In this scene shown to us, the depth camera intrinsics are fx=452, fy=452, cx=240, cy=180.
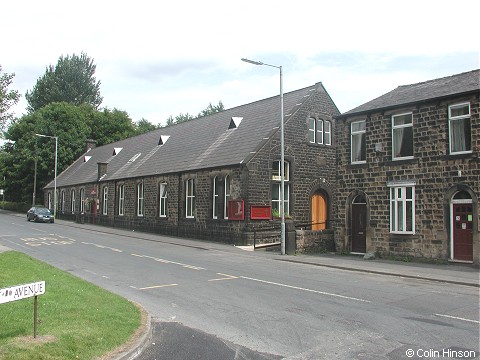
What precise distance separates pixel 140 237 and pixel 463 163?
20.2 meters

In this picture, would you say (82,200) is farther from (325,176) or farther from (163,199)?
(325,176)

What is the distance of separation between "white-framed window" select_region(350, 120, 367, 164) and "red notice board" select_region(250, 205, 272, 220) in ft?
20.4

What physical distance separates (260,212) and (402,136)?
9195mm

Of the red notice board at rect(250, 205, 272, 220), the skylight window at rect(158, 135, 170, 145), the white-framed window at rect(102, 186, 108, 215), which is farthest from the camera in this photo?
the white-framed window at rect(102, 186, 108, 215)

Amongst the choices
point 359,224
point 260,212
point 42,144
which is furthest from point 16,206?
point 359,224

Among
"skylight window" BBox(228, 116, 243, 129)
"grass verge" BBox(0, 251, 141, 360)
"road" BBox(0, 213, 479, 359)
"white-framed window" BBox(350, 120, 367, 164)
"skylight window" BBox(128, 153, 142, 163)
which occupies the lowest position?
"road" BBox(0, 213, 479, 359)

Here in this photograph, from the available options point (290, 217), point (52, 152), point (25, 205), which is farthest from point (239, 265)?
point (25, 205)

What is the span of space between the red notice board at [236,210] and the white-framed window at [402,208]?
866 cm

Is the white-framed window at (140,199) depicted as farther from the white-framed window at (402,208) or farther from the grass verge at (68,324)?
the grass verge at (68,324)

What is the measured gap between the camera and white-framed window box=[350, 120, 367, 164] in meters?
21.3

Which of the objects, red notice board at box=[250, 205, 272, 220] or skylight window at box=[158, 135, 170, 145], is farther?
skylight window at box=[158, 135, 170, 145]

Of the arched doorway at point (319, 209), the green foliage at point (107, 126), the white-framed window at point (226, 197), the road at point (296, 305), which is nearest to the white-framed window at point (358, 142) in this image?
the road at point (296, 305)

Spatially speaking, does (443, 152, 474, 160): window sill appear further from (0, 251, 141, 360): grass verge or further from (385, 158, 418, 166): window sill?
(0, 251, 141, 360): grass verge

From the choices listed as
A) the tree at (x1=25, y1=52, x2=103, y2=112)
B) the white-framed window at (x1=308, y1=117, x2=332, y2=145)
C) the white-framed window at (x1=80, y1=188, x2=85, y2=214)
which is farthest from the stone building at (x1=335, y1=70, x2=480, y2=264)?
the tree at (x1=25, y1=52, x2=103, y2=112)
